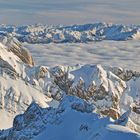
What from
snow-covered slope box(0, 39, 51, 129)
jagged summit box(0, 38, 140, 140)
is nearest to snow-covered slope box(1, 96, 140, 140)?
jagged summit box(0, 38, 140, 140)

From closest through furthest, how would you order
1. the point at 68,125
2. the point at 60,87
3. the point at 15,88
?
the point at 68,125 < the point at 15,88 < the point at 60,87

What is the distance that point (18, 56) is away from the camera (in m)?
148

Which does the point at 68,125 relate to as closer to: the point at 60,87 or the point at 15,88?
the point at 15,88

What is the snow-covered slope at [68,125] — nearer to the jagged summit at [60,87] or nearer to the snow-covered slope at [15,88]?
the jagged summit at [60,87]

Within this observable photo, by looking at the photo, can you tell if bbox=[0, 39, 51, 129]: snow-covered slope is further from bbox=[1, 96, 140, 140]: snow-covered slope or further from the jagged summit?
bbox=[1, 96, 140, 140]: snow-covered slope

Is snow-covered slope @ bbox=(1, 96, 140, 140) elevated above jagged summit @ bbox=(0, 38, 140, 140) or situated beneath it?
elevated above

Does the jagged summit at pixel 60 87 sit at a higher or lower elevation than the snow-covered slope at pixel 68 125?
lower

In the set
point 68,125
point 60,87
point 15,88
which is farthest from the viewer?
point 60,87

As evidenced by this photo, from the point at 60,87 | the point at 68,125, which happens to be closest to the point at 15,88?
the point at 60,87

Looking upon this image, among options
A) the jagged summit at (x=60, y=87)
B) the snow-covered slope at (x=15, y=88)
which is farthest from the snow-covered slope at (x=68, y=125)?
the snow-covered slope at (x=15, y=88)

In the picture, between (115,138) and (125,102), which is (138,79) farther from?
(115,138)

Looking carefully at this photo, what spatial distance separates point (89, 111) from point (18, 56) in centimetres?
8781

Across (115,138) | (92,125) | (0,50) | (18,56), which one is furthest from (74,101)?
(18,56)

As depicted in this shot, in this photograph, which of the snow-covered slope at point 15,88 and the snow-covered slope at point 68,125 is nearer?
the snow-covered slope at point 68,125
